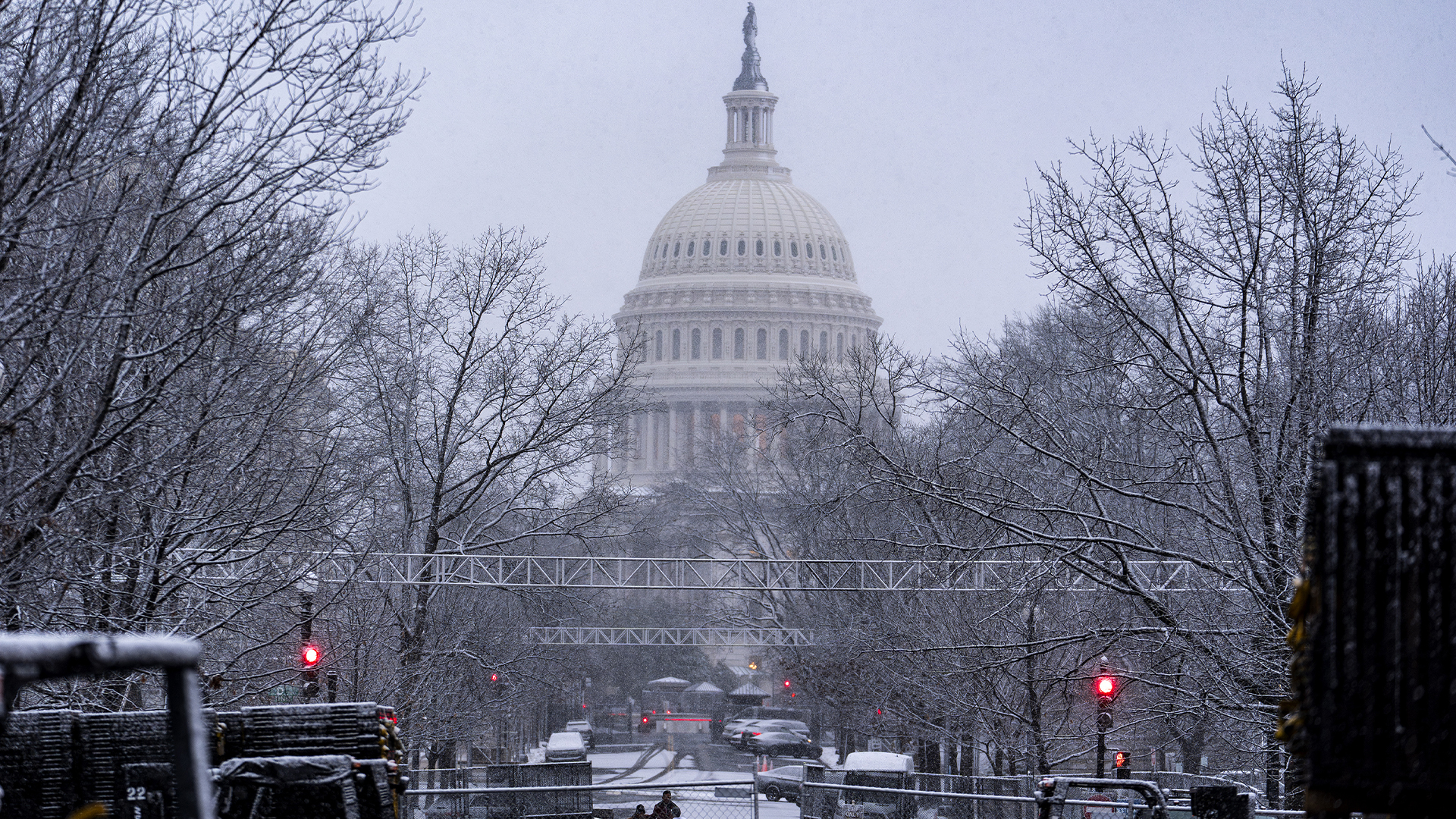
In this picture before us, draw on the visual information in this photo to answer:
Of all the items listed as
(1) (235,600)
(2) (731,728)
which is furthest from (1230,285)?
(2) (731,728)

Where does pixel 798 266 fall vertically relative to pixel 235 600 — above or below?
above

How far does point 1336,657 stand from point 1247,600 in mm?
13762

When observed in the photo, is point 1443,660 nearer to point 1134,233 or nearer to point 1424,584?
point 1424,584

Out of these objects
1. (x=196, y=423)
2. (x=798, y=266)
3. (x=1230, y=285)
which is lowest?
(x=196, y=423)

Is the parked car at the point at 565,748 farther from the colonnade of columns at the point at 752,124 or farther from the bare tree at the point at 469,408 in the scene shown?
the colonnade of columns at the point at 752,124

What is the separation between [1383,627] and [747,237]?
142255mm

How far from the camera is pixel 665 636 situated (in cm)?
7288

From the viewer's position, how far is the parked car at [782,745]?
174ft

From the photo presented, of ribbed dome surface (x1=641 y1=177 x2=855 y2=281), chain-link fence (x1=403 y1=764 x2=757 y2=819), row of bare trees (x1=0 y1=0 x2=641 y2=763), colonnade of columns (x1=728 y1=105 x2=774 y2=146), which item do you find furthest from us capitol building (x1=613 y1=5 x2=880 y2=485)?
row of bare trees (x1=0 y1=0 x2=641 y2=763)

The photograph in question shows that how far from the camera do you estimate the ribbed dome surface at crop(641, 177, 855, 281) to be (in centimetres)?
14375

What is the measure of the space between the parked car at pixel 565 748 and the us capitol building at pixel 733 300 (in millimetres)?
77364

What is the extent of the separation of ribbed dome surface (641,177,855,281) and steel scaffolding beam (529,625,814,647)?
66552mm

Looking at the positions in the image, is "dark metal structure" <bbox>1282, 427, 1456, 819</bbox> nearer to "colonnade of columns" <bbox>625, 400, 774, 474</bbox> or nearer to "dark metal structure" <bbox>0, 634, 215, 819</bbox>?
"dark metal structure" <bbox>0, 634, 215, 819</bbox>

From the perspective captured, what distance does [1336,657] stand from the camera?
14.0 ft
